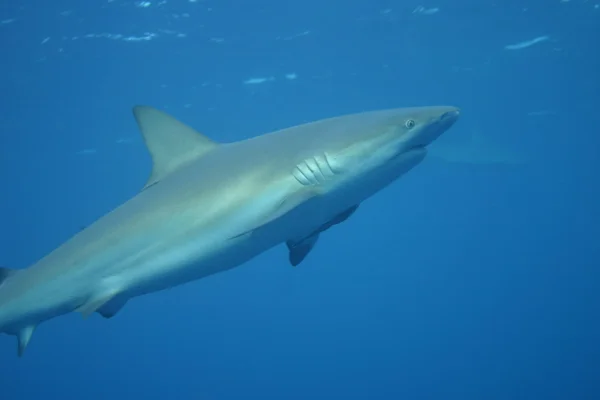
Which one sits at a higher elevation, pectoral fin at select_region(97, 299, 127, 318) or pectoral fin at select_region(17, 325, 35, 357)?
pectoral fin at select_region(97, 299, 127, 318)

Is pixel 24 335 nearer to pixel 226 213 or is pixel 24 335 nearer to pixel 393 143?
pixel 226 213

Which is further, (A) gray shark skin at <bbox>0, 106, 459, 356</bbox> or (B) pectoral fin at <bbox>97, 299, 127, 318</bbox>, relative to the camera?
(B) pectoral fin at <bbox>97, 299, 127, 318</bbox>

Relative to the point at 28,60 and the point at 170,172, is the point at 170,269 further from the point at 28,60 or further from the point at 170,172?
the point at 28,60

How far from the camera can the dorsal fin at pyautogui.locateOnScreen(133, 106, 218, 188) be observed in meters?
4.48

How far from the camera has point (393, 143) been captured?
133 inches

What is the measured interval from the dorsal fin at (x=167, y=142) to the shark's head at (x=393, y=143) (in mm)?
1555

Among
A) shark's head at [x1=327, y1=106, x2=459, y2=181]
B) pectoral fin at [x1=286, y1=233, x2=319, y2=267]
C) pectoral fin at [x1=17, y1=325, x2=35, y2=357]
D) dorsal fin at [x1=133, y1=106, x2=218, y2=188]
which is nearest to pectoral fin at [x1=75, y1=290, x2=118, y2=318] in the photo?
pectoral fin at [x1=17, y1=325, x2=35, y2=357]

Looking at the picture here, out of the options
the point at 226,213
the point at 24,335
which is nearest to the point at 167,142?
the point at 226,213

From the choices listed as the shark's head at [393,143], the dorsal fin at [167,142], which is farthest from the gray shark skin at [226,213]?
the dorsal fin at [167,142]

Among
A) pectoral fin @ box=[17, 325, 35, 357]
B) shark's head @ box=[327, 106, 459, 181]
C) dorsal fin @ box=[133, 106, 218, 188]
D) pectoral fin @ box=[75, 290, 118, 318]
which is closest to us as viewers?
shark's head @ box=[327, 106, 459, 181]

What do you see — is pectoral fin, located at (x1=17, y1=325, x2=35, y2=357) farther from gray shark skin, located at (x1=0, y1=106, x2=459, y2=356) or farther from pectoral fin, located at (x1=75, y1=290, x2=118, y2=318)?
pectoral fin, located at (x1=75, y1=290, x2=118, y2=318)

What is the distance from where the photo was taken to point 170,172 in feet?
14.5

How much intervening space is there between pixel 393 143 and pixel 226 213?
1.32m

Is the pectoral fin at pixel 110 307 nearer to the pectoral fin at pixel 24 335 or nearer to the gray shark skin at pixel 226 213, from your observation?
the gray shark skin at pixel 226 213
